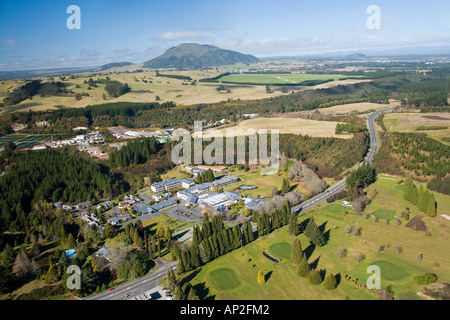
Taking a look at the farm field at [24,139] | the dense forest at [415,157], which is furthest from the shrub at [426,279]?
the farm field at [24,139]

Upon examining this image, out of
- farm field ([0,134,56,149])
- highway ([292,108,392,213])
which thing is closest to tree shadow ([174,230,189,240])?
highway ([292,108,392,213])

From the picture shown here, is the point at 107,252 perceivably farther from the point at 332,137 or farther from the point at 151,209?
the point at 332,137

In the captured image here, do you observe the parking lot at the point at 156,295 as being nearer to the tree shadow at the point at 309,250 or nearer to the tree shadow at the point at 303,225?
the tree shadow at the point at 309,250

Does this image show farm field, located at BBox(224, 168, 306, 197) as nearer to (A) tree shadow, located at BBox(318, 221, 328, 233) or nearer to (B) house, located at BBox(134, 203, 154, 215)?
(A) tree shadow, located at BBox(318, 221, 328, 233)

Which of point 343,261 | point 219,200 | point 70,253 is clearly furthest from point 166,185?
point 343,261

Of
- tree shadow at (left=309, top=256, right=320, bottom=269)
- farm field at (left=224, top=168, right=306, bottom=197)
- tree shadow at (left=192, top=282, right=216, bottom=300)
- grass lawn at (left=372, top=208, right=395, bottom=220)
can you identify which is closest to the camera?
tree shadow at (left=192, top=282, right=216, bottom=300)

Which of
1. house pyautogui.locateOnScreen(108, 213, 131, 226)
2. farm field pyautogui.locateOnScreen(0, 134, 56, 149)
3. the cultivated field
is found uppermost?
the cultivated field

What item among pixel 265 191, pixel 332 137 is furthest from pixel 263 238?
pixel 332 137
